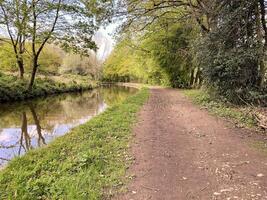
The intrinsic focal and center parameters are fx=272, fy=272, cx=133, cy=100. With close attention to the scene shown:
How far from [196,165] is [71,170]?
236cm

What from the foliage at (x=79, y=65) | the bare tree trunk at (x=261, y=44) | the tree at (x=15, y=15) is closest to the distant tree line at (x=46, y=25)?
the tree at (x=15, y=15)

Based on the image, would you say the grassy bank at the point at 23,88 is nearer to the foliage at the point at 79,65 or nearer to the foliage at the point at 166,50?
the foliage at the point at 166,50

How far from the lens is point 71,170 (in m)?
5.07

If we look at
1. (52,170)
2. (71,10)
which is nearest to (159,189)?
(52,170)

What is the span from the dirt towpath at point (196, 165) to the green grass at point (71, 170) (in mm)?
342

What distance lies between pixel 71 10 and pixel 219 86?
14446mm

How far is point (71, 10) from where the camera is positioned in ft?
71.1

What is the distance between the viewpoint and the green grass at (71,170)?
4.17 metres

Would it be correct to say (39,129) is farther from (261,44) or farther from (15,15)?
(15,15)

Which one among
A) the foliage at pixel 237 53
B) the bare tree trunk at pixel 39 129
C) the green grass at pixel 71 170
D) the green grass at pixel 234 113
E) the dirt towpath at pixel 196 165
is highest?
the foliage at pixel 237 53

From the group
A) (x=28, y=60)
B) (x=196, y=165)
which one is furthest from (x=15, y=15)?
(x=196, y=165)

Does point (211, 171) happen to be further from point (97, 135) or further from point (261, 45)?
point (261, 45)

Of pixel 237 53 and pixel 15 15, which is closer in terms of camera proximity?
pixel 237 53

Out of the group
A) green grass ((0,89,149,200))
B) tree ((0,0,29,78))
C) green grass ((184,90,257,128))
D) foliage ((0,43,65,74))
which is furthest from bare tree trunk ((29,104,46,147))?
foliage ((0,43,65,74))
